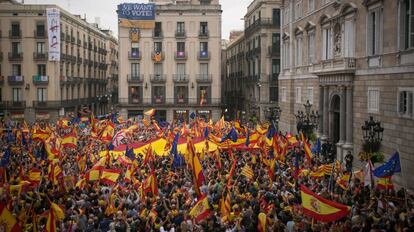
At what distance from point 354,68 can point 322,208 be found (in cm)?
1628

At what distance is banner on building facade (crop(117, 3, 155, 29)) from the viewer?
5728cm

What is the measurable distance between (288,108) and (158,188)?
24421mm

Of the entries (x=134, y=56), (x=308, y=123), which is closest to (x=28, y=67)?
(x=134, y=56)

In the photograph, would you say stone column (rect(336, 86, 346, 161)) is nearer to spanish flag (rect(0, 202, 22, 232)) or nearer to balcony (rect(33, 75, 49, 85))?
spanish flag (rect(0, 202, 22, 232))

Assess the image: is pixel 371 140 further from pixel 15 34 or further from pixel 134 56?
pixel 15 34

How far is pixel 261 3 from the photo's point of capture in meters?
53.8

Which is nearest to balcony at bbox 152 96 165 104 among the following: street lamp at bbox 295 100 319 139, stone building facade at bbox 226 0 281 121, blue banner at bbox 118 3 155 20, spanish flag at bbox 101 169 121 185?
blue banner at bbox 118 3 155 20

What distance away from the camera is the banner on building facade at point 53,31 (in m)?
51.9

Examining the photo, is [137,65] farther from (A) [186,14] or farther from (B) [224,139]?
(B) [224,139]

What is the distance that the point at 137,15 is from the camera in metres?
58.2

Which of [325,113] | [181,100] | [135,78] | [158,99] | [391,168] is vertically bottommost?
[391,168]

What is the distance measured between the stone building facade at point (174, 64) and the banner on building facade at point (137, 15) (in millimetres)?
1222

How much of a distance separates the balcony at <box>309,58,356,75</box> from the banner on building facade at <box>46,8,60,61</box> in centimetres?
3057

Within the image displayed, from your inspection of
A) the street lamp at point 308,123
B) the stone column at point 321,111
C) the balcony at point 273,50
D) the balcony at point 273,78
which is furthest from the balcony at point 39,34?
the stone column at point 321,111
